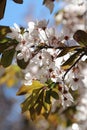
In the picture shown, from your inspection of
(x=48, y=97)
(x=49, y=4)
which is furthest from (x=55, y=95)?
(x=49, y=4)

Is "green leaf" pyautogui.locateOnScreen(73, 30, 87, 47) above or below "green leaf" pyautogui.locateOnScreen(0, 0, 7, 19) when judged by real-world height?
below

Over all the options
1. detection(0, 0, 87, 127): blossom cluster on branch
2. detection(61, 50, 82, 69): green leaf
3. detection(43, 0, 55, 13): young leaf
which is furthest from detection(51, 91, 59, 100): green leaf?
detection(43, 0, 55, 13): young leaf

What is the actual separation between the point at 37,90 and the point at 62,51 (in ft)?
0.69

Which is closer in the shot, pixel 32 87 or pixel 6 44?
pixel 6 44

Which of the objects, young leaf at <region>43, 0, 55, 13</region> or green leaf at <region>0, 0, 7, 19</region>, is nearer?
green leaf at <region>0, 0, 7, 19</region>

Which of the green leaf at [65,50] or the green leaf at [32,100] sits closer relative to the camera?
the green leaf at [65,50]

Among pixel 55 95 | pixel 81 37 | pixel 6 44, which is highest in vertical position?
pixel 6 44

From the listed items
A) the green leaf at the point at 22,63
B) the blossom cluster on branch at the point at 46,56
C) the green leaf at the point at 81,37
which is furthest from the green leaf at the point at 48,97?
the green leaf at the point at 81,37

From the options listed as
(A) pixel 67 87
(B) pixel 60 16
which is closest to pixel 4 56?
(A) pixel 67 87

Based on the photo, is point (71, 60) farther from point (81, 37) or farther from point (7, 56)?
point (7, 56)

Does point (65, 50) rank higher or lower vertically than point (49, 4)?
lower

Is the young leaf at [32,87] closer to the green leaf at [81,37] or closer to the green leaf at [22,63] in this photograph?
the green leaf at [22,63]

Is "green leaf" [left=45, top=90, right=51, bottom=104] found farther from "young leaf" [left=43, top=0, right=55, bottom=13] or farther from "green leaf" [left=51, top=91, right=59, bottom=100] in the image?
"young leaf" [left=43, top=0, right=55, bottom=13]

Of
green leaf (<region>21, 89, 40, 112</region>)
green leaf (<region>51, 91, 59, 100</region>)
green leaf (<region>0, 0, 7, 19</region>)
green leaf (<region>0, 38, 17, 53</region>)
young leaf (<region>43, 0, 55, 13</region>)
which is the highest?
green leaf (<region>0, 0, 7, 19</region>)
